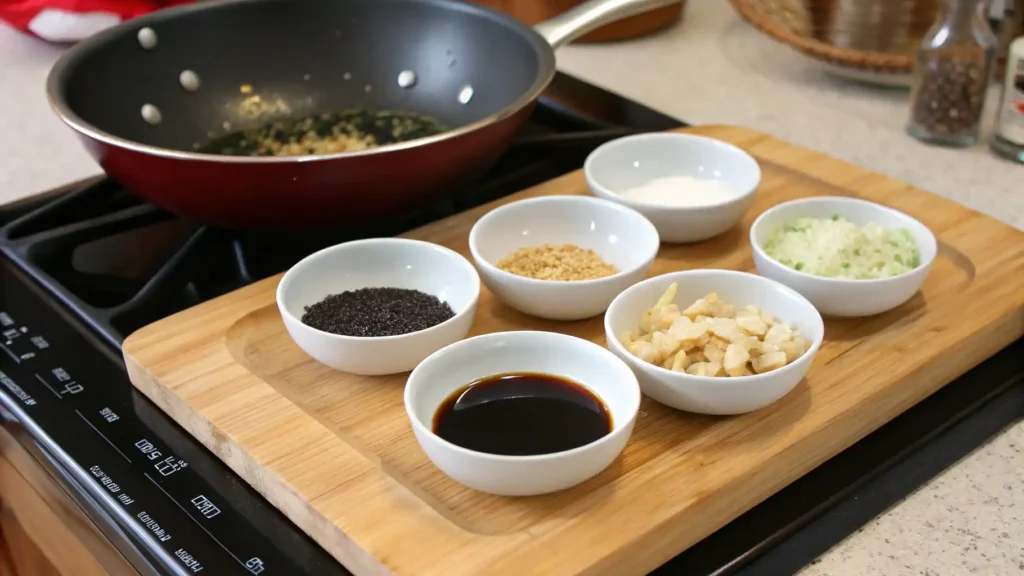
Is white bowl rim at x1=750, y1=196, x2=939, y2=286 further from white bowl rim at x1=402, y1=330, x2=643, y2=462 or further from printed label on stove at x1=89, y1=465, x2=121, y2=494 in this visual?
printed label on stove at x1=89, y1=465, x2=121, y2=494

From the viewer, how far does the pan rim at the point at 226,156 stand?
870 millimetres

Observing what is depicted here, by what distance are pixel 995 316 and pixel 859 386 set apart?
177 mm

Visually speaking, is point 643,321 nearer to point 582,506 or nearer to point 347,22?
point 582,506

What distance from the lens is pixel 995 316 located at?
2.89 ft

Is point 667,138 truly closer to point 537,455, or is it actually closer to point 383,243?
point 383,243

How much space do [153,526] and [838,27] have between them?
3.87 feet

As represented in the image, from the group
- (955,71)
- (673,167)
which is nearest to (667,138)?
(673,167)

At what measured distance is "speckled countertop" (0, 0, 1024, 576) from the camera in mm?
710

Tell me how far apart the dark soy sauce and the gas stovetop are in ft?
0.38

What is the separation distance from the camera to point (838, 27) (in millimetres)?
1447

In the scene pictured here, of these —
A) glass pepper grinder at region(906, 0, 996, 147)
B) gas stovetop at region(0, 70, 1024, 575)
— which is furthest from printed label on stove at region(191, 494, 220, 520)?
glass pepper grinder at region(906, 0, 996, 147)

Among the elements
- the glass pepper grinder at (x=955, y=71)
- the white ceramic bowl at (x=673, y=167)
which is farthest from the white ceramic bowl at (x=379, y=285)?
the glass pepper grinder at (x=955, y=71)

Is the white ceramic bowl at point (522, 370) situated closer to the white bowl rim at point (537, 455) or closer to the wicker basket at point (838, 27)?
the white bowl rim at point (537, 455)

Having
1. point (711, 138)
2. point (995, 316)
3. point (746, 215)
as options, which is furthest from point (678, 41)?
point (995, 316)
